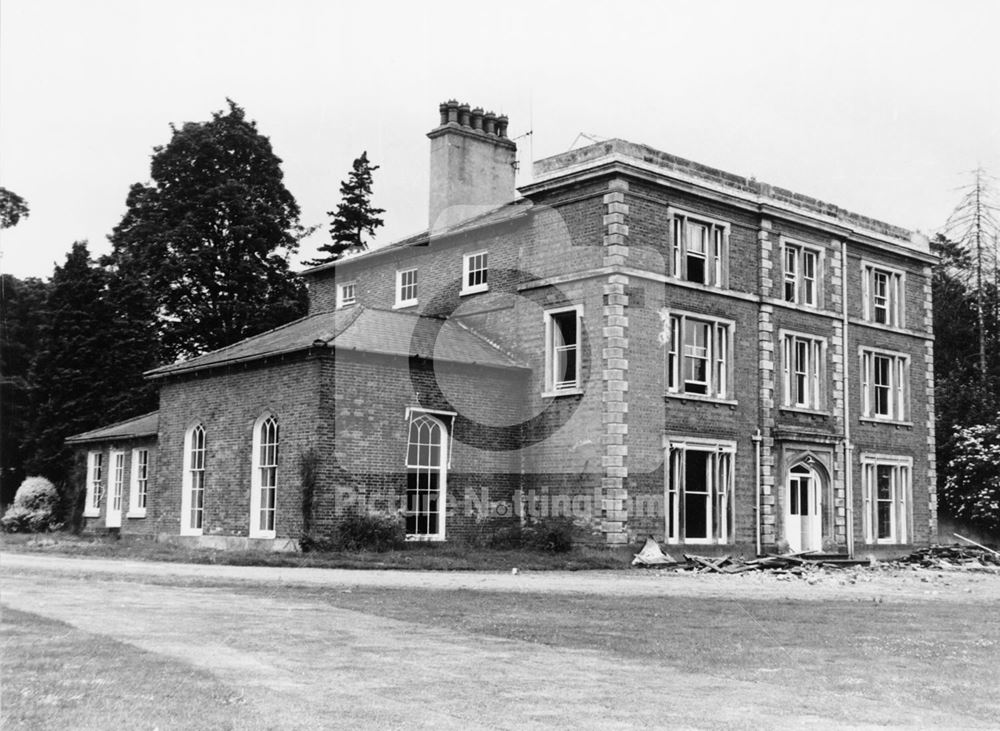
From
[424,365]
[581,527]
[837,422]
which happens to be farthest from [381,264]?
[837,422]

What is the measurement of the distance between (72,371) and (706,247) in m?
26.4

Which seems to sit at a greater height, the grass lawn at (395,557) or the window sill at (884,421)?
the window sill at (884,421)

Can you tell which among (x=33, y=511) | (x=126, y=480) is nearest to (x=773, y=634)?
(x=126, y=480)

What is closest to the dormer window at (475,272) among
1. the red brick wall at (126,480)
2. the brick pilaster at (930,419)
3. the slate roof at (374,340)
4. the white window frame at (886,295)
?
the slate roof at (374,340)

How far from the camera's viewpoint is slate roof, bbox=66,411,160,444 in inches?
1280

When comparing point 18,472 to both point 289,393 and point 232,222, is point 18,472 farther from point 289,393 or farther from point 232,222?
point 289,393

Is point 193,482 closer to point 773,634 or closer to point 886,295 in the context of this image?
point 773,634

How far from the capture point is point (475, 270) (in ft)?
98.9

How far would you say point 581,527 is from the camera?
2602cm

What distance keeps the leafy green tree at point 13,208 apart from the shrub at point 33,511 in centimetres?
951

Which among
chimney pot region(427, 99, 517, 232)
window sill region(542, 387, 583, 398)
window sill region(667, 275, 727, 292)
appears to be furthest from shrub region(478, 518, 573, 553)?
chimney pot region(427, 99, 517, 232)

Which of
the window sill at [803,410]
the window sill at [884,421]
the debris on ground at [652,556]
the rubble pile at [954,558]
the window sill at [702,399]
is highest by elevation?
the window sill at [702,399]

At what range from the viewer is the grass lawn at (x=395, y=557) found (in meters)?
20.9

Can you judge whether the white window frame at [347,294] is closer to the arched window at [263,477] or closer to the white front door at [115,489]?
the white front door at [115,489]
